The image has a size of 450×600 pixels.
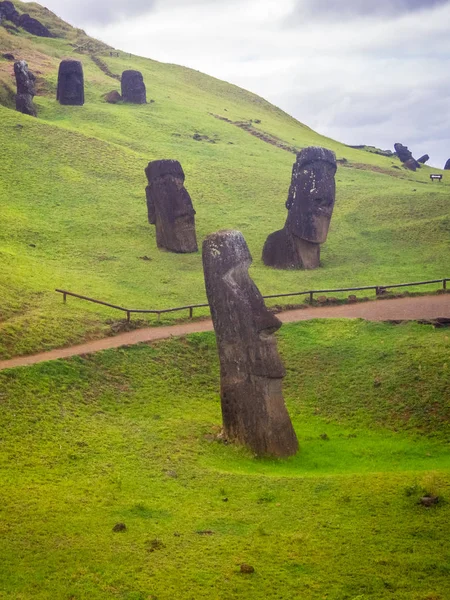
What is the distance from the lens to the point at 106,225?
146 feet

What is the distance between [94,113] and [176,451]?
4989cm

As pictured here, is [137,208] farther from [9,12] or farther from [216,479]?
[9,12]

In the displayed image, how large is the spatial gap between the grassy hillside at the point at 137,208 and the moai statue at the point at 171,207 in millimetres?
957

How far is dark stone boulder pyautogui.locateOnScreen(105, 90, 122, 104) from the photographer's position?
72.6m

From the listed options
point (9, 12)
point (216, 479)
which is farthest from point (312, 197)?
point (9, 12)

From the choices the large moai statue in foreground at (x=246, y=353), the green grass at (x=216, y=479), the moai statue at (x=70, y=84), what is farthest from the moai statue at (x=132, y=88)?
the large moai statue in foreground at (x=246, y=353)

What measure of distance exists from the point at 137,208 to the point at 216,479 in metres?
31.0

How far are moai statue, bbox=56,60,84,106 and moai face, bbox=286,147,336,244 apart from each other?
107ft

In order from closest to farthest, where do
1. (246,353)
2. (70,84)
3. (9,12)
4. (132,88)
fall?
1. (246,353)
2. (70,84)
3. (132,88)
4. (9,12)

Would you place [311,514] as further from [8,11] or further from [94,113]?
[8,11]

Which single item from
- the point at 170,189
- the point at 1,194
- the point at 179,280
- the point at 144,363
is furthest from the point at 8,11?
the point at 144,363

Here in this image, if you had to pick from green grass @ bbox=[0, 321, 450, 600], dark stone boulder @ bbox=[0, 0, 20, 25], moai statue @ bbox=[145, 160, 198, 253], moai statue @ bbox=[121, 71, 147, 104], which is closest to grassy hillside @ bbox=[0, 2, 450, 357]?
moai statue @ bbox=[145, 160, 198, 253]

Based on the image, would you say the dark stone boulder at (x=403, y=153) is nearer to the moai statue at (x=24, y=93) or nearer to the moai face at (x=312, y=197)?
the moai statue at (x=24, y=93)

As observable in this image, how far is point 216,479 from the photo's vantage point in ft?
60.7
